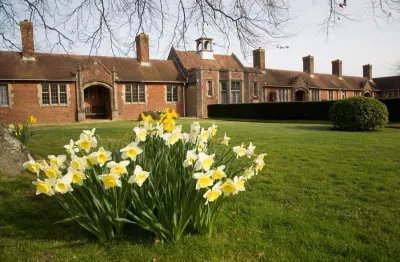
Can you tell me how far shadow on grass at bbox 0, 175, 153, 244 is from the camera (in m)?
3.23

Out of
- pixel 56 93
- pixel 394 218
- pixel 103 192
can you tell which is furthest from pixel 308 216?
pixel 56 93

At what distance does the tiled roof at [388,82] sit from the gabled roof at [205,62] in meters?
30.2

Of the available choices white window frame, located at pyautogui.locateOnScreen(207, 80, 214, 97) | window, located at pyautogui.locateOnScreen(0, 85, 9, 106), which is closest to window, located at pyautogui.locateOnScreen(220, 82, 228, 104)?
white window frame, located at pyautogui.locateOnScreen(207, 80, 214, 97)

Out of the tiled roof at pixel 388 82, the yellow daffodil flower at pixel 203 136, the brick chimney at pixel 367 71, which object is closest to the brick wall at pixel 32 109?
the yellow daffodil flower at pixel 203 136

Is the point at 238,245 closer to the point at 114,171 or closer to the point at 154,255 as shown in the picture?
the point at 154,255

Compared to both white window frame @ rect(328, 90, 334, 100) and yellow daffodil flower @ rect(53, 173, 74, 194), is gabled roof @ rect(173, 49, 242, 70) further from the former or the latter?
yellow daffodil flower @ rect(53, 173, 74, 194)

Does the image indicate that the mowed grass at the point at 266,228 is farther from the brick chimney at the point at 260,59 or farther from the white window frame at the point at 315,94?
the white window frame at the point at 315,94

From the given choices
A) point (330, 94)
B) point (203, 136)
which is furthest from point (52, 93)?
point (330, 94)

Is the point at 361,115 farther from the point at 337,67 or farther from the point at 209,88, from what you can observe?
the point at 337,67

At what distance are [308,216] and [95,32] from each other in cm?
515

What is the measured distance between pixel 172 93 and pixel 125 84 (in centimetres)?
485

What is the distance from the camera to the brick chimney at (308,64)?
148 ft

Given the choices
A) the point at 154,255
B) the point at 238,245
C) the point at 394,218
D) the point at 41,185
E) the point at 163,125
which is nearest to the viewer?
the point at 41,185

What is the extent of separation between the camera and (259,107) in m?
27.2
